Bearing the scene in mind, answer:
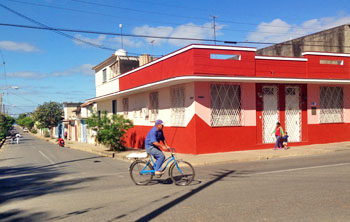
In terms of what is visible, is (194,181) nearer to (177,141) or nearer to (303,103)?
(177,141)

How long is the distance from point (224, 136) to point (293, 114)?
4.46m

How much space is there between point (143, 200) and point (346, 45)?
2100 cm

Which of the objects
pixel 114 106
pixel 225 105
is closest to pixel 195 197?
pixel 225 105

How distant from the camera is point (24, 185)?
889cm

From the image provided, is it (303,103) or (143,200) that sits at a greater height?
(303,103)

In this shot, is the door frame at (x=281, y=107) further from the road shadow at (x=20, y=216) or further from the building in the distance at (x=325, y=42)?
the road shadow at (x=20, y=216)

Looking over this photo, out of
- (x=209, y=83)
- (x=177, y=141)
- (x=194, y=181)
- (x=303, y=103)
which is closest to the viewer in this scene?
Answer: (x=194, y=181)

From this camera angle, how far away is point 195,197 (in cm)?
671

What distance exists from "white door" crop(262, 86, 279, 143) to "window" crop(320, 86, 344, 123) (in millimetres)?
3027

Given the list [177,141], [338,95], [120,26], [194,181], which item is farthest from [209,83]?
[120,26]

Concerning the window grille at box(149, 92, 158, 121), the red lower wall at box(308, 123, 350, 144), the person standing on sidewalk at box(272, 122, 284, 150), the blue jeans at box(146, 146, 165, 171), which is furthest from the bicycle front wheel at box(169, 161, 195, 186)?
the red lower wall at box(308, 123, 350, 144)

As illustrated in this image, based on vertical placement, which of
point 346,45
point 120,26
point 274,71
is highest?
point 120,26

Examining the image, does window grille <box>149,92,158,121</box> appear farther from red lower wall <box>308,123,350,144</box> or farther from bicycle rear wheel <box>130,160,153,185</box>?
bicycle rear wheel <box>130,160,153,185</box>

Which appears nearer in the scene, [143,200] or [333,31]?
[143,200]
